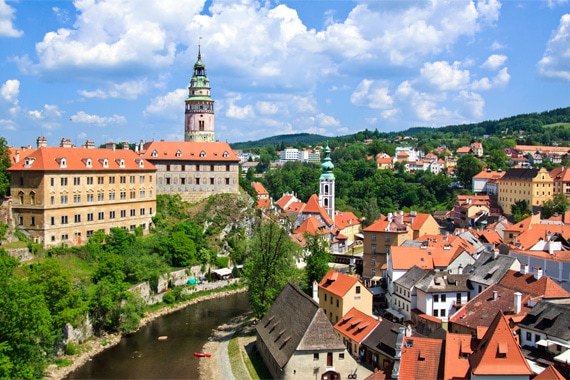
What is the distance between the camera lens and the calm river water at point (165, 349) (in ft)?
110

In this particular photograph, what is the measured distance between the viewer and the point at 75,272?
45.0 meters

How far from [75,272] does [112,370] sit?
521 inches

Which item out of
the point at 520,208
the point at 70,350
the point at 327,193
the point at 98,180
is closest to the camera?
the point at 70,350

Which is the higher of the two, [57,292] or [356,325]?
[57,292]

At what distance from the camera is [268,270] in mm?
41156

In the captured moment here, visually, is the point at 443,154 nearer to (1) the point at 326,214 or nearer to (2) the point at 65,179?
(1) the point at 326,214

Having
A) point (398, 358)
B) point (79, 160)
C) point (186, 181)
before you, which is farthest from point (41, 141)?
point (398, 358)

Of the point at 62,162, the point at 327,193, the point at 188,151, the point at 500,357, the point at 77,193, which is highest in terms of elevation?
the point at 188,151

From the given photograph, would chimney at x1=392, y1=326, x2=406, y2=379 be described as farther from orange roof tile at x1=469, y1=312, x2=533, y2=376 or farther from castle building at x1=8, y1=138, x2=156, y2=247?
Answer: castle building at x1=8, y1=138, x2=156, y2=247

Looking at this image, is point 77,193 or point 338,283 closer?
point 338,283

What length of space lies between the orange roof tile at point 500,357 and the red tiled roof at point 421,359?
1410 millimetres

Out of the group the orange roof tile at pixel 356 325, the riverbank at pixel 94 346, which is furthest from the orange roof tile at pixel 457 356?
the riverbank at pixel 94 346

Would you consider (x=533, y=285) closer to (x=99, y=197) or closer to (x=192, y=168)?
(x=99, y=197)

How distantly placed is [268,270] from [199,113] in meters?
37.0
